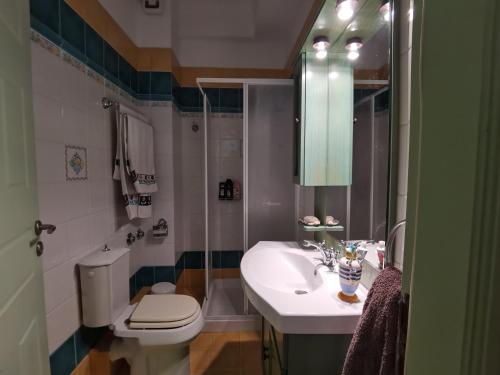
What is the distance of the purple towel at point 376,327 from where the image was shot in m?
0.69

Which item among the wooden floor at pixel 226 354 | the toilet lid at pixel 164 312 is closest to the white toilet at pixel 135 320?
the toilet lid at pixel 164 312

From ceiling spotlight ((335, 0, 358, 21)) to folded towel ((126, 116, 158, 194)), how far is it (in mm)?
1457

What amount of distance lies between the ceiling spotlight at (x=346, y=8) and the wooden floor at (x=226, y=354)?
7.28 feet

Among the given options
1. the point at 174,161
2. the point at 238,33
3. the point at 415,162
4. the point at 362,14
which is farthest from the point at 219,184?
the point at 415,162

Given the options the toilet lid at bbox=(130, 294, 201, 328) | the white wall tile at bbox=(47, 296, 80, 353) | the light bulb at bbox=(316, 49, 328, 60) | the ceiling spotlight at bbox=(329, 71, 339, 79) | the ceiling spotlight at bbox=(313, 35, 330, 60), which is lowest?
the toilet lid at bbox=(130, 294, 201, 328)

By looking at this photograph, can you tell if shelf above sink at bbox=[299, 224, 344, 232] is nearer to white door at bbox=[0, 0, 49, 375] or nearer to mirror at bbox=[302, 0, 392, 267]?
mirror at bbox=[302, 0, 392, 267]

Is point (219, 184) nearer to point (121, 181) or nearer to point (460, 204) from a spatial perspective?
point (121, 181)

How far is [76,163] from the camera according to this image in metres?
1.43

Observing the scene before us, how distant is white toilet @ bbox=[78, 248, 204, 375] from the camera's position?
1461mm

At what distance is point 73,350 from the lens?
4.56 ft

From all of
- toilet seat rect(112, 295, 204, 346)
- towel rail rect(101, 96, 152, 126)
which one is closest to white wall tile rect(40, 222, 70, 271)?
toilet seat rect(112, 295, 204, 346)

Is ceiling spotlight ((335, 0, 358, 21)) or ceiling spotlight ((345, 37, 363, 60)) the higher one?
ceiling spotlight ((335, 0, 358, 21))

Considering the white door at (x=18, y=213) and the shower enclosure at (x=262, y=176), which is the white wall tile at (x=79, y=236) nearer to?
the white door at (x=18, y=213)

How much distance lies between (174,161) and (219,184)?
0.55 meters
